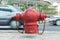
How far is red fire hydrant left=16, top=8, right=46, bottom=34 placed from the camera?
785 centimetres

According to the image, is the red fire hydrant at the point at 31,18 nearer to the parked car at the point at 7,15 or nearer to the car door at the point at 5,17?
the parked car at the point at 7,15

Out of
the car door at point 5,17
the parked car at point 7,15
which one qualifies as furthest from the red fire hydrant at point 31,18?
the car door at point 5,17

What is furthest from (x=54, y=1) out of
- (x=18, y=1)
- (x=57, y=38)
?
(x=57, y=38)

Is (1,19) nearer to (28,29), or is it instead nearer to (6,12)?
(6,12)

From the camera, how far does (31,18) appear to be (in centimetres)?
787

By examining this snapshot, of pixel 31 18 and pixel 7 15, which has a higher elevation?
pixel 31 18

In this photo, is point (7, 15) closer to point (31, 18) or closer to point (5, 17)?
point (5, 17)

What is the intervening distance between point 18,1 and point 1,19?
3283 cm

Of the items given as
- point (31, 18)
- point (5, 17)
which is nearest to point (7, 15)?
point (5, 17)

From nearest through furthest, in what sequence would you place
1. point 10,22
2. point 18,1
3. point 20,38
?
1. point 20,38
2. point 10,22
3. point 18,1

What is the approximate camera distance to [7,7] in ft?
53.0

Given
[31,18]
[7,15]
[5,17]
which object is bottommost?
[5,17]

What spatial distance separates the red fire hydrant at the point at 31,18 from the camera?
7848mm

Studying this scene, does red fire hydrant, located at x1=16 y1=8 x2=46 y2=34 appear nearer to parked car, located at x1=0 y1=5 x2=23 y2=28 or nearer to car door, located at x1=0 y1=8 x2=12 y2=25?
parked car, located at x1=0 y1=5 x2=23 y2=28
